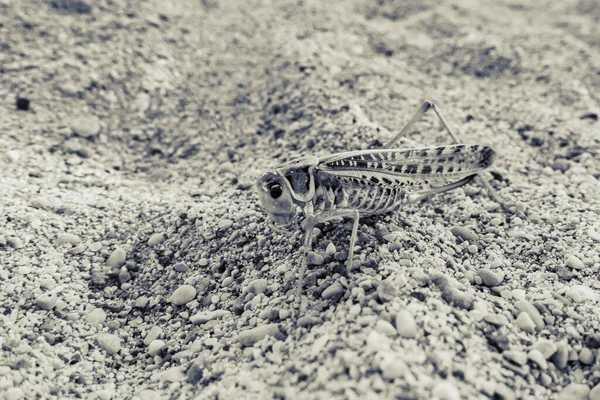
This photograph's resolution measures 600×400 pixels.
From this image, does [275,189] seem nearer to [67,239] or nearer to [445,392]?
[445,392]

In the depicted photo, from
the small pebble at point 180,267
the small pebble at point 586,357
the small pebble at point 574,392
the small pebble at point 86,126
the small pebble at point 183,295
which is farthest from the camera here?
the small pebble at point 86,126

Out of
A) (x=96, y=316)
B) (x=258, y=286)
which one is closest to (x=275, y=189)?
(x=258, y=286)

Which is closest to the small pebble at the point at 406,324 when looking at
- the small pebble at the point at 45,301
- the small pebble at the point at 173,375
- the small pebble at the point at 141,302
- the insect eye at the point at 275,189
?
the insect eye at the point at 275,189

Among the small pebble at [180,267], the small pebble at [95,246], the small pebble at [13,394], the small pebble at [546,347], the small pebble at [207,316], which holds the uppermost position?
the small pebble at [546,347]

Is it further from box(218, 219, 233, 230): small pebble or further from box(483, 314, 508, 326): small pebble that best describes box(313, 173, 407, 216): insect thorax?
box(483, 314, 508, 326): small pebble

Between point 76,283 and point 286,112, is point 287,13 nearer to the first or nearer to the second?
point 286,112

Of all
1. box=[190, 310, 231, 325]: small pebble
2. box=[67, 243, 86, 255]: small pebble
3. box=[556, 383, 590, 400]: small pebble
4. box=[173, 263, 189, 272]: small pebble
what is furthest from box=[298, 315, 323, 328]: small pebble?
box=[67, 243, 86, 255]: small pebble

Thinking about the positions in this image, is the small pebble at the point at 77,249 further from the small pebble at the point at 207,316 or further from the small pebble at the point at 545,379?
the small pebble at the point at 545,379
